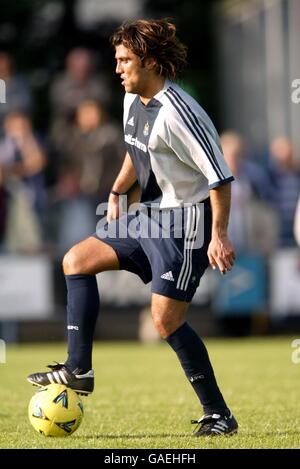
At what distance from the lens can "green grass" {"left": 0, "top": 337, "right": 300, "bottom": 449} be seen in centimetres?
591

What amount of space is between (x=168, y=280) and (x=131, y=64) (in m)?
1.21

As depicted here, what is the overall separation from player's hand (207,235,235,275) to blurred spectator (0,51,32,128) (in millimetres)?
8995

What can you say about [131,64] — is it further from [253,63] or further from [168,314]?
[253,63]

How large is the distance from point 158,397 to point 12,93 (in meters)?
7.43

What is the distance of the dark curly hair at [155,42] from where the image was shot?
6.07m

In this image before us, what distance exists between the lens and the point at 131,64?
612 centimetres

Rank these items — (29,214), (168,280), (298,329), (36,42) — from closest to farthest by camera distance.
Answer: (168,280) → (29,214) → (298,329) → (36,42)

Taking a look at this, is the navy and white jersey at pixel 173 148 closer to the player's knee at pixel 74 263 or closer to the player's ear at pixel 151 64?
the player's ear at pixel 151 64

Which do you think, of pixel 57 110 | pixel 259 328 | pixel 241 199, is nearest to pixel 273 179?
pixel 241 199

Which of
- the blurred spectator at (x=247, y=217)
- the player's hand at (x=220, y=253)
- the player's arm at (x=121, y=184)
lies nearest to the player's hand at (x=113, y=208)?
the player's arm at (x=121, y=184)

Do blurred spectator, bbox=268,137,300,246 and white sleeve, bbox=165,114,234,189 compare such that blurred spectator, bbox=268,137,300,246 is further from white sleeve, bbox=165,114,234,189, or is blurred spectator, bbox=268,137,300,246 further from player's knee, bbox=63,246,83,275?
white sleeve, bbox=165,114,234,189

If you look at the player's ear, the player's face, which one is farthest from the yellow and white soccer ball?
the player's ear
